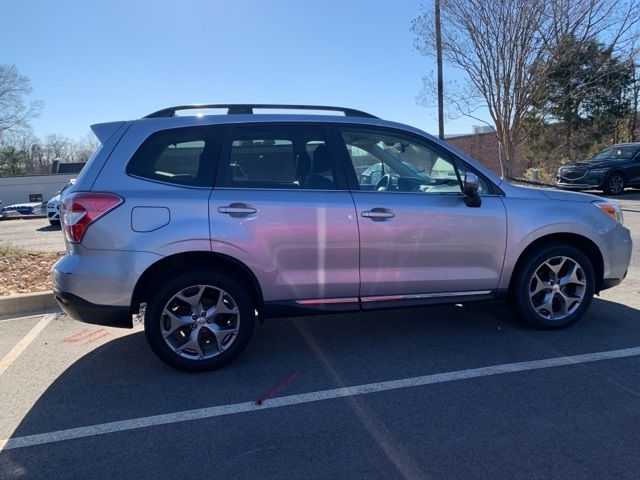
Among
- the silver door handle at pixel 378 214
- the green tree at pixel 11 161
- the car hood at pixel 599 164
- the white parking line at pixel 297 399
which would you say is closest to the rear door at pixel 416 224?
the silver door handle at pixel 378 214

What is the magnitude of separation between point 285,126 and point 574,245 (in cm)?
277

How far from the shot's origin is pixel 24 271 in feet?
23.8

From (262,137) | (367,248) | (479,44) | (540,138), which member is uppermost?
(479,44)

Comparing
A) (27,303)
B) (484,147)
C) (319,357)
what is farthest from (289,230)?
(484,147)

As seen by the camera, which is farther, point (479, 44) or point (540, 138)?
point (540, 138)

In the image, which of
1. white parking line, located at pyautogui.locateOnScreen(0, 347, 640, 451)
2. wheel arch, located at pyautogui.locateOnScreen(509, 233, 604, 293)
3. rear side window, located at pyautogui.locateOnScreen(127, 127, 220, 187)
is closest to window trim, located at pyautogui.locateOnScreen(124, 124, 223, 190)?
rear side window, located at pyautogui.locateOnScreen(127, 127, 220, 187)

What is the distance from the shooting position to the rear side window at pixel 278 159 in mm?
4070

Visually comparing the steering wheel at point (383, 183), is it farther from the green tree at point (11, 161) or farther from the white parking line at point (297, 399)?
the green tree at point (11, 161)

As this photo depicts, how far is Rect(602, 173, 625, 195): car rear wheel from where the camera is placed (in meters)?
18.1

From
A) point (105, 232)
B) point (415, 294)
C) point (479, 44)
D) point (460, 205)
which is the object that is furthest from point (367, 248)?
point (479, 44)

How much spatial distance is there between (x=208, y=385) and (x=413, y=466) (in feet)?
5.54

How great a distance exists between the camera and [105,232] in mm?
3748

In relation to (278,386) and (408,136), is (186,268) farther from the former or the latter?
(408,136)

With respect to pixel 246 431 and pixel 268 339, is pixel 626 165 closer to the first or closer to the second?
pixel 268 339
